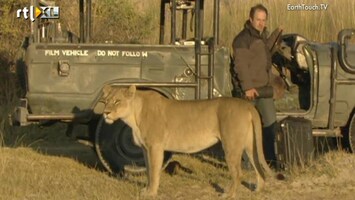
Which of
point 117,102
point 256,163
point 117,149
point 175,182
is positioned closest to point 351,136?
point 256,163

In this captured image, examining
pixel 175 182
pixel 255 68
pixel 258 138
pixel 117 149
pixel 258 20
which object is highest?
pixel 258 20

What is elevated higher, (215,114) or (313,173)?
(215,114)

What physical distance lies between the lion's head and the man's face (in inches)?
74.4

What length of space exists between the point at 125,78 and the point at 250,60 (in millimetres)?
1458

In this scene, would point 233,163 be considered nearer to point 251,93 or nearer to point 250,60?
point 251,93

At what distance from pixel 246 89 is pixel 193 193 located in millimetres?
1502

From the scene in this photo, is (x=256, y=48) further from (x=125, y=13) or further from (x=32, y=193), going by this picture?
(x=125, y=13)

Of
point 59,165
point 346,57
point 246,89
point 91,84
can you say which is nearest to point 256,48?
point 246,89

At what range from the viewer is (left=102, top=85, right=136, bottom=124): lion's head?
25.8 ft

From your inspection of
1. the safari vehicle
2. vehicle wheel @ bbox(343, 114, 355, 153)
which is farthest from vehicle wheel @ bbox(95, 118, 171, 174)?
vehicle wheel @ bbox(343, 114, 355, 153)

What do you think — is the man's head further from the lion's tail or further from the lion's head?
the lion's head

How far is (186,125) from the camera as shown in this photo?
805 cm

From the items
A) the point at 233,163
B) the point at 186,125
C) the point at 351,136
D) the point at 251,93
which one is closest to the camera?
the point at 233,163

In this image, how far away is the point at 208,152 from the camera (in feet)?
35.2
